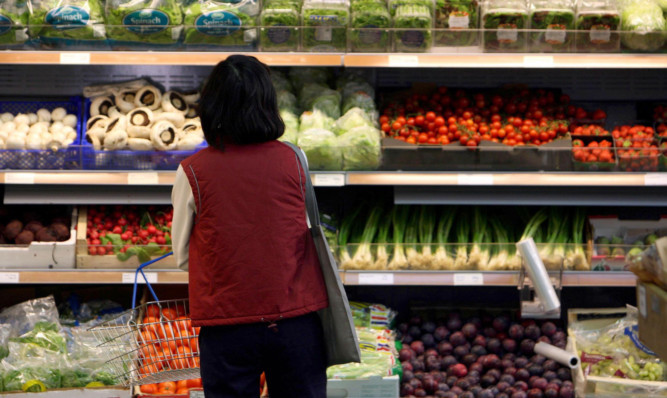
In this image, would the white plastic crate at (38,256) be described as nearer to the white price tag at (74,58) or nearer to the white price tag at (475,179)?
the white price tag at (74,58)

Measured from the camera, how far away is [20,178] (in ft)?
11.9

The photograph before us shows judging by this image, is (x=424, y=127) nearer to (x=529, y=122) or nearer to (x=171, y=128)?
(x=529, y=122)

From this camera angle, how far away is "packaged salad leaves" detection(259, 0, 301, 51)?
3.63m

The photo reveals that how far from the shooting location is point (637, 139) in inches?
146

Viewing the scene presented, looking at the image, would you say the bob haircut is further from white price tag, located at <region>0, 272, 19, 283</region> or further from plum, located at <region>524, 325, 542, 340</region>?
plum, located at <region>524, 325, 542, 340</region>

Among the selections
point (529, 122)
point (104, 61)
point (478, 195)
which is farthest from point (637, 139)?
point (104, 61)

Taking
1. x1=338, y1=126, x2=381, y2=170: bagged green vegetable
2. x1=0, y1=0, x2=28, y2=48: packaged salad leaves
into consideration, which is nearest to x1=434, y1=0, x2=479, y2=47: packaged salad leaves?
x1=338, y1=126, x2=381, y2=170: bagged green vegetable

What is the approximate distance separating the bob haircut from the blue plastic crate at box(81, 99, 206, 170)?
1.51 metres

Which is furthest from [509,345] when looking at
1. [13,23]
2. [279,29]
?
[13,23]

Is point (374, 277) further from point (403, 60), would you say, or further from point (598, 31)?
point (598, 31)

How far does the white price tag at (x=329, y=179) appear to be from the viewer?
3.58 meters

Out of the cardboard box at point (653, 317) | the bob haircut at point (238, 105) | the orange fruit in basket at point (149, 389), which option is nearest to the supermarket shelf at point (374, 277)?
the orange fruit in basket at point (149, 389)

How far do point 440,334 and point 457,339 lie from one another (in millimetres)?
93

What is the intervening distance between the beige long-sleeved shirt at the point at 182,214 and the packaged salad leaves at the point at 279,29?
4.91ft
